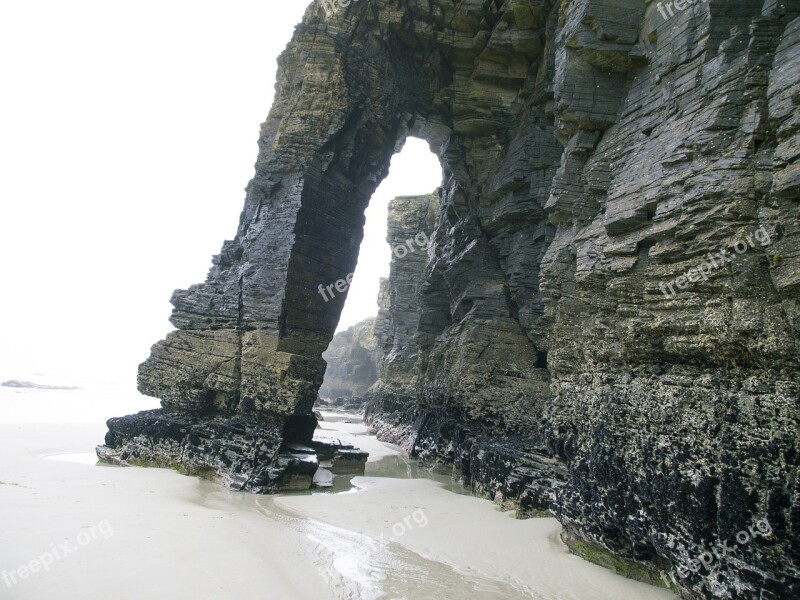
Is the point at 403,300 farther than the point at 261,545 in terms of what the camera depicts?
Yes

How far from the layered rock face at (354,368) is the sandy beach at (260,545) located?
195ft

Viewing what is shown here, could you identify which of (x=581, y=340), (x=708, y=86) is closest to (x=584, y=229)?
(x=581, y=340)

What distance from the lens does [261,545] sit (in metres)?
8.20

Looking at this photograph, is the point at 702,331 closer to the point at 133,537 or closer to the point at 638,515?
the point at 638,515

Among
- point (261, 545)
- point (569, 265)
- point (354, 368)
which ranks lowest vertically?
point (261, 545)

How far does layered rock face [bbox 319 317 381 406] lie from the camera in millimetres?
73625
